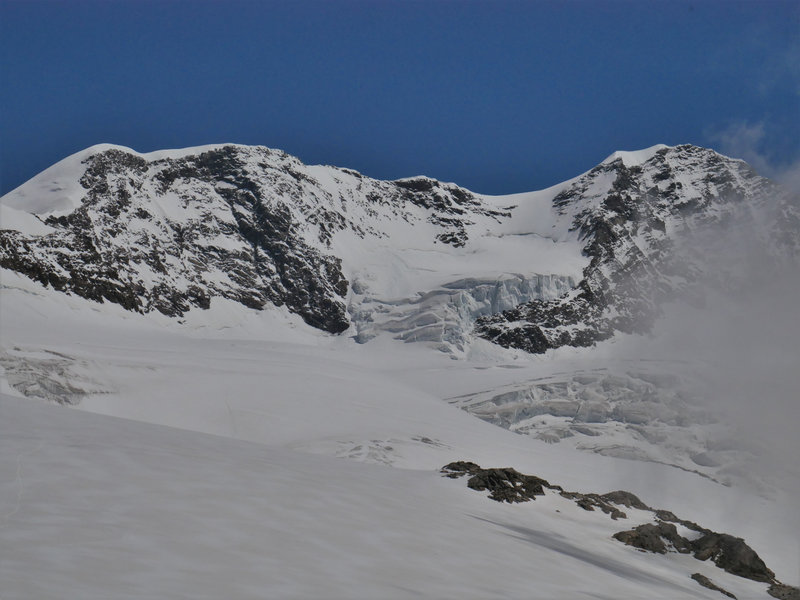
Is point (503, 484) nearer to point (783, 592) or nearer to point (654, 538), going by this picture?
point (654, 538)

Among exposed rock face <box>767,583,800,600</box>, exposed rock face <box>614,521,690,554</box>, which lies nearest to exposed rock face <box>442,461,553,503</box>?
exposed rock face <box>614,521,690,554</box>

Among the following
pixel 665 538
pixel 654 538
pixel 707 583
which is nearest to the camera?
pixel 707 583

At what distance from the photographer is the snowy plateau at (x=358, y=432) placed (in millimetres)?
12281

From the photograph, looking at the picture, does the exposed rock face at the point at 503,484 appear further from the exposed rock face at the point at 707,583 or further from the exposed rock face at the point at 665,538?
the exposed rock face at the point at 707,583

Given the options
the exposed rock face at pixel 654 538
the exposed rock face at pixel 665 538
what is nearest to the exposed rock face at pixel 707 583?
the exposed rock face at pixel 665 538

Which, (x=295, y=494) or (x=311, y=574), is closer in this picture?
(x=311, y=574)

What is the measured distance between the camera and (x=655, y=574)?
807 inches

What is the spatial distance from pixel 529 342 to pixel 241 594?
177144mm

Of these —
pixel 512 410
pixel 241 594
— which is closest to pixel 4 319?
pixel 512 410

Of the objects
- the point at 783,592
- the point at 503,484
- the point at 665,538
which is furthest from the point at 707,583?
the point at 503,484

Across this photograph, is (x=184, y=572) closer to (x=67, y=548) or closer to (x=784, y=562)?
(x=67, y=548)

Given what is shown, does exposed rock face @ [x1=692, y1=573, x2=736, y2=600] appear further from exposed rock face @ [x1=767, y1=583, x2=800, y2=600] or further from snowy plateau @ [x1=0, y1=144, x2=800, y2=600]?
exposed rock face @ [x1=767, y1=583, x2=800, y2=600]

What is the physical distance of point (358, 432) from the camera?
196ft

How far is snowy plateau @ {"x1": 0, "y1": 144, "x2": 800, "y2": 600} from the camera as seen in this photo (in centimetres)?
1228
